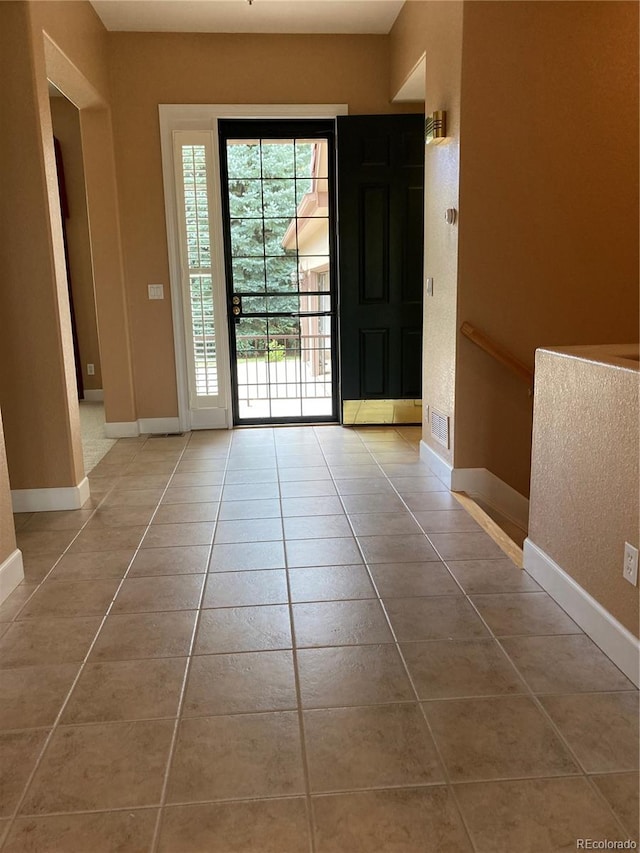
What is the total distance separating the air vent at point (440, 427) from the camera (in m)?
3.87

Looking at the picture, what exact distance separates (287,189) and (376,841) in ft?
15.4

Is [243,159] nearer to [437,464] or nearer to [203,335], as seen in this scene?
[203,335]

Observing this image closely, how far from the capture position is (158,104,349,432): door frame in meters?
4.90

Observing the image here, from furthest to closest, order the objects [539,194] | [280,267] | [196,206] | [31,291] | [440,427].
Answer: [280,267]
[196,206]
[440,427]
[539,194]
[31,291]

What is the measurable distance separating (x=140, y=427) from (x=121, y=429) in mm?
150

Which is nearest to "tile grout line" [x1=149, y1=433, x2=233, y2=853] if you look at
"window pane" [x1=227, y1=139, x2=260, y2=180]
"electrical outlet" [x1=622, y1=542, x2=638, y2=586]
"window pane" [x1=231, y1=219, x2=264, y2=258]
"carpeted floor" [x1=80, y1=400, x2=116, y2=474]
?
"electrical outlet" [x1=622, y1=542, x2=638, y2=586]

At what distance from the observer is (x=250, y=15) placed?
449 cm

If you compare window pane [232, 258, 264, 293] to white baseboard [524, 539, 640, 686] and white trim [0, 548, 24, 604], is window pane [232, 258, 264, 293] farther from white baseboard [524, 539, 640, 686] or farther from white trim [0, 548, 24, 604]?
white baseboard [524, 539, 640, 686]

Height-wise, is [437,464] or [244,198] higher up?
[244,198]

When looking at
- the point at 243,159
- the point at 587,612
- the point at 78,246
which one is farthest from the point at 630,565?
the point at 78,246

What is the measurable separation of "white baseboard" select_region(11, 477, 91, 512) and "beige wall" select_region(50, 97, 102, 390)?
339 centimetres

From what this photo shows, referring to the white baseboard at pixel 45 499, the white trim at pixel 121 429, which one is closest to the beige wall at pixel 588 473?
the white baseboard at pixel 45 499

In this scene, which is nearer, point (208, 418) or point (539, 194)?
point (539, 194)

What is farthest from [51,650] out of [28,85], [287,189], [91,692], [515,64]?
[287,189]
